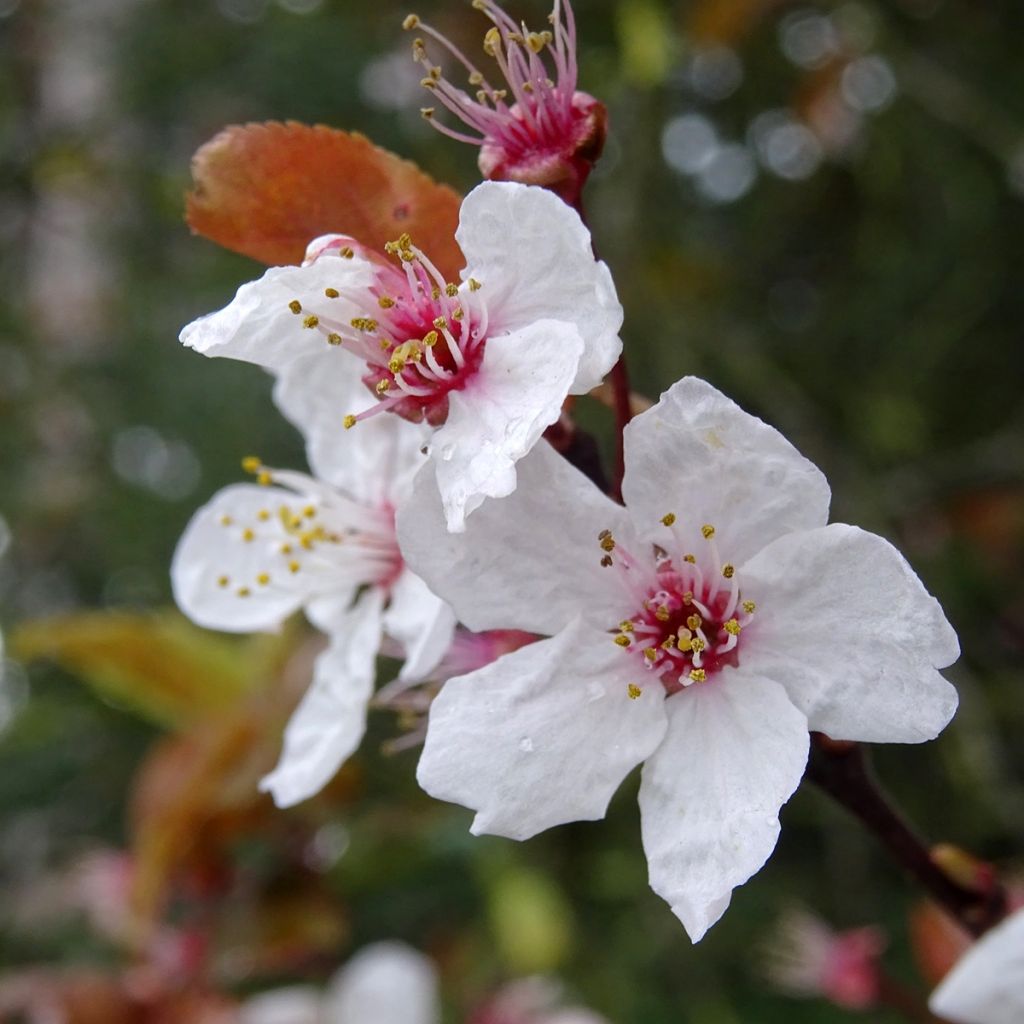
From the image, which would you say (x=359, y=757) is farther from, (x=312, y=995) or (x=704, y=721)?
(x=704, y=721)

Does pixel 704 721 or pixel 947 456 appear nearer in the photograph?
pixel 704 721

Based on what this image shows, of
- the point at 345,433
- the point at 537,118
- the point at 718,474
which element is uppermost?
the point at 537,118

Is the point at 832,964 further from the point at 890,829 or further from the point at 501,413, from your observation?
the point at 501,413

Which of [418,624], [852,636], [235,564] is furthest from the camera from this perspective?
[235,564]

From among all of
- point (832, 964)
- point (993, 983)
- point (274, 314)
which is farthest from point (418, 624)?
point (832, 964)

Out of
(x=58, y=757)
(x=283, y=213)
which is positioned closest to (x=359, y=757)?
(x=58, y=757)

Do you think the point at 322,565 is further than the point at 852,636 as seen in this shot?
Yes
